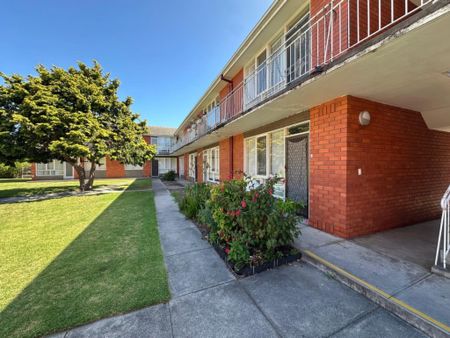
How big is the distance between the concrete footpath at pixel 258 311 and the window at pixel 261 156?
4.71m

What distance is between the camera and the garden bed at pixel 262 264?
303 cm

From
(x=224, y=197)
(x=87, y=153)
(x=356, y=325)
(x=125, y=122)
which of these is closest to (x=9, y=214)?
(x=87, y=153)

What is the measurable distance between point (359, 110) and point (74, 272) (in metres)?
6.25

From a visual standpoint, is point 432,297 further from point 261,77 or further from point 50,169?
point 50,169

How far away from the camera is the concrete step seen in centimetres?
185

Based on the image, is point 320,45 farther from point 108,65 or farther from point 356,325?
point 108,65

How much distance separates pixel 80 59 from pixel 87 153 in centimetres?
647

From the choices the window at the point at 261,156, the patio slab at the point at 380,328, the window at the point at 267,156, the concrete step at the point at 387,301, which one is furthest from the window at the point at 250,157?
the patio slab at the point at 380,328

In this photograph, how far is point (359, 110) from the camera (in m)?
4.12

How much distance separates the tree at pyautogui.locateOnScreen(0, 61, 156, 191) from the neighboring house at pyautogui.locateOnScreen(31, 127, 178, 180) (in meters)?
9.01

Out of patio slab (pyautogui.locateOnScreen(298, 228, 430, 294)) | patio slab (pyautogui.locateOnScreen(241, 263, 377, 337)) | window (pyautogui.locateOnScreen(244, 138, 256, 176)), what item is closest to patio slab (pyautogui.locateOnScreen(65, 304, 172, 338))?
patio slab (pyautogui.locateOnScreen(241, 263, 377, 337))

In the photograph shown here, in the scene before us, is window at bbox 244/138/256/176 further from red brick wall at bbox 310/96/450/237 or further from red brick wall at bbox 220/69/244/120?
red brick wall at bbox 310/96/450/237

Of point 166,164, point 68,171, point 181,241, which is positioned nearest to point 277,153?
point 181,241

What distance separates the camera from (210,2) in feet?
26.0
